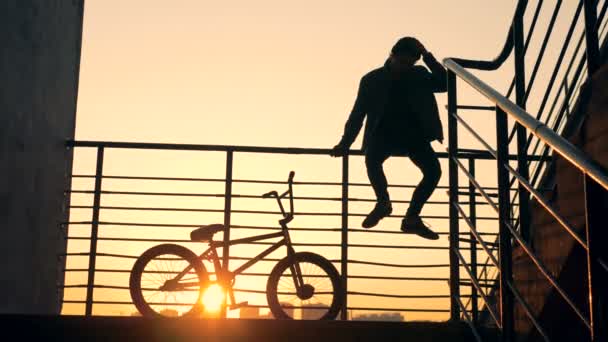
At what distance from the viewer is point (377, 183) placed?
5.61 meters

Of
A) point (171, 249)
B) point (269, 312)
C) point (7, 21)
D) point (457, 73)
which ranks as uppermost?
point (7, 21)

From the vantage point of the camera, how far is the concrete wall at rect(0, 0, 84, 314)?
16.4ft

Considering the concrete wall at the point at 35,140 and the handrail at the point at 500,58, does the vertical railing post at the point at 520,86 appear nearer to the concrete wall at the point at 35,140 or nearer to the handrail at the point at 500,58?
the handrail at the point at 500,58

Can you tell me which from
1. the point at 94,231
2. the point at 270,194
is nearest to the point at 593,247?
the point at 270,194

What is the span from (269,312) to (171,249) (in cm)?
78

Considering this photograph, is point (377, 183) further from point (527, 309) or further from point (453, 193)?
point (527, 309)

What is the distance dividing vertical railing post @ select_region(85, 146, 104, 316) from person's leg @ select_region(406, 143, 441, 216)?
2203 mm

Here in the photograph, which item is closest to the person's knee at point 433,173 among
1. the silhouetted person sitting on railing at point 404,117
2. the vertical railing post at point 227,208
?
the silhouetted person sitting on railing at point 404,117

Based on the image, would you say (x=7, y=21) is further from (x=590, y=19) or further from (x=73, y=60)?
(x=590, y=19)

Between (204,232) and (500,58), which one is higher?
(500,58)

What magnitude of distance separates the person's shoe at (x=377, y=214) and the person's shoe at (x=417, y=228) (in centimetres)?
21

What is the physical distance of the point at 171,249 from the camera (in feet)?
19.9

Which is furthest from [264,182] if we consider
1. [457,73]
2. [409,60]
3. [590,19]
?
[590,19]

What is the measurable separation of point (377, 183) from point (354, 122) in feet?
1.42
